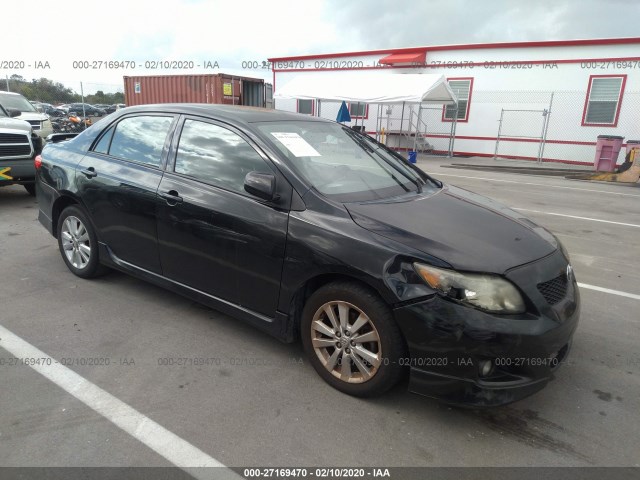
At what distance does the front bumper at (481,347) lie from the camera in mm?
2332

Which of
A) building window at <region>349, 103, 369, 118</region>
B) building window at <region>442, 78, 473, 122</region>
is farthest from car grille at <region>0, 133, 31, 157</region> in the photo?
building window at <region>349, 103, 369, 118</region>

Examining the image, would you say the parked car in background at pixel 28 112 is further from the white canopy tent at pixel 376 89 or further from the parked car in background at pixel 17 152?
the white canopy tent at pixel 376 89

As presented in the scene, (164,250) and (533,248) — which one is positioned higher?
(533,248)

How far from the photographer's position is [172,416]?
2.58 meters

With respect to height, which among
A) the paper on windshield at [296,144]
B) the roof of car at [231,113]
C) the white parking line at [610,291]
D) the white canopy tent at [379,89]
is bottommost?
the white parking line at [610,291]

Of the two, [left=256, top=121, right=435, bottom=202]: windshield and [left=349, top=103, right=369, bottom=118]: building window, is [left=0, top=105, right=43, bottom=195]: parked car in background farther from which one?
[left=349, top=103, right=369, bottom=118]: building window

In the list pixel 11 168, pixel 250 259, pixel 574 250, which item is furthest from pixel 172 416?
pixel 11 168

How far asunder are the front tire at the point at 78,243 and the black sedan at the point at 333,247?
→ 36 mm

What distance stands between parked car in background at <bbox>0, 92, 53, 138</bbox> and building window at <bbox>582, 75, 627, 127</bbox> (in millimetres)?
17775

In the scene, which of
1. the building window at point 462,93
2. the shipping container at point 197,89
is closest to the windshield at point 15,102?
the shipping container at point 197,89

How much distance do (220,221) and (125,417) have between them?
1295 millimetres

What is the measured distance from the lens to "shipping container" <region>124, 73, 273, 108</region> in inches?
735

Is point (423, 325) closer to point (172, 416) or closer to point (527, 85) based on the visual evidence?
point (172, 416)

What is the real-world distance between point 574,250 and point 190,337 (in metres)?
4.91
